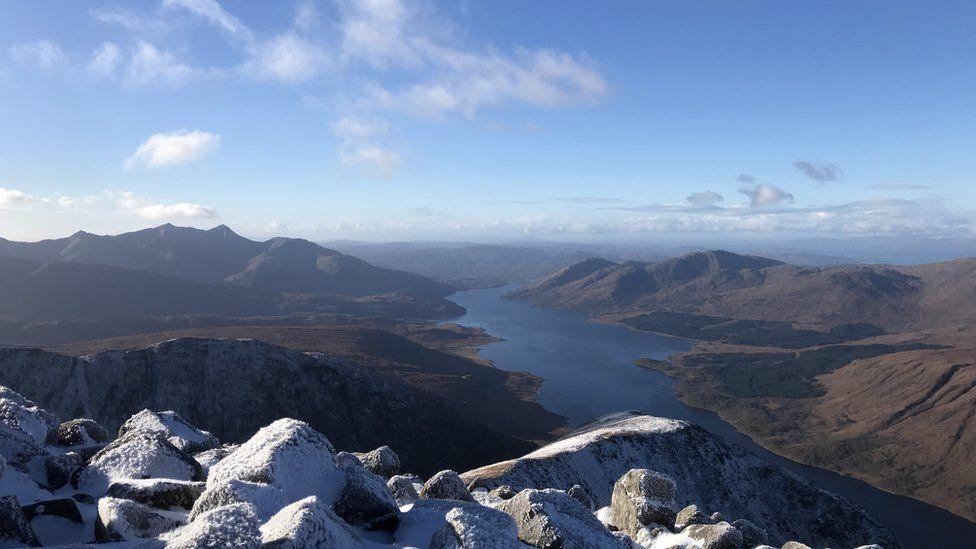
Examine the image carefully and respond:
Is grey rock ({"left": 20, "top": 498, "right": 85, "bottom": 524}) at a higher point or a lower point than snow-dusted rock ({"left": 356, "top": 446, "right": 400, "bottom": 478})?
higher

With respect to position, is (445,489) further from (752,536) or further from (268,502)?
(752,536)

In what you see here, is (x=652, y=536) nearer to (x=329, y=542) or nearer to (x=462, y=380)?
(x=329, y=542)

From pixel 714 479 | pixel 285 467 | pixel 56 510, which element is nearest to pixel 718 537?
pixel 285 467

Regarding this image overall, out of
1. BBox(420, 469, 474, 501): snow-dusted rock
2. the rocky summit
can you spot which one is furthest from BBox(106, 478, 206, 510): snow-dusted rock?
BBox(420, 469, 474, 501): snow-dusted rock

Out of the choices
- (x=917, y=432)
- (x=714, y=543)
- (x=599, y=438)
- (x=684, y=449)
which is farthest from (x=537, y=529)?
(x=917, y=432)

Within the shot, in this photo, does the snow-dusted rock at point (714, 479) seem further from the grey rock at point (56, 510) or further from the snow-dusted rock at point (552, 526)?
the grey rock at point (56, 510)

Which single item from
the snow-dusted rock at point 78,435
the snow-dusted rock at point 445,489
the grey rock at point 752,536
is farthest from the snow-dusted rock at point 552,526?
the snow-dusted rock at point 78,435

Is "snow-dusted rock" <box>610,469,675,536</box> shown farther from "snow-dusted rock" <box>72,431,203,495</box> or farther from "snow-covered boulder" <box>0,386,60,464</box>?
"snow-covered boulder" <box>0,386,60,464</box>
